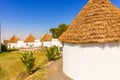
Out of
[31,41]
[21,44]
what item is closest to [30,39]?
[31,41]

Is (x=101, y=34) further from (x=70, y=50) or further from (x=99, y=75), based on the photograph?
(x=70, y=50)

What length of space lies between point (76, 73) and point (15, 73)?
1542cm

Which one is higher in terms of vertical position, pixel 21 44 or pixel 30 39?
pixel 30 39

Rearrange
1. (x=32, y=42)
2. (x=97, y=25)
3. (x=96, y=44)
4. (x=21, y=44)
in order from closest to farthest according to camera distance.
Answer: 1. (x=96, y=44)
2. (x=97, y=25)
3. (x=32, y=42)
4. (x=21, y=44)

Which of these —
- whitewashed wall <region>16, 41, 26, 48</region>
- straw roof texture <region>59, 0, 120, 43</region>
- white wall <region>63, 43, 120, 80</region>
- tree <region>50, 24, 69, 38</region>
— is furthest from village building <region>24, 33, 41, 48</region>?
white wall <region>63, 43, 120, 80</region>

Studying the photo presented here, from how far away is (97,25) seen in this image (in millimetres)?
15094

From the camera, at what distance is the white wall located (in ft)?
45.9

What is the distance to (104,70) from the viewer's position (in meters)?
14.3

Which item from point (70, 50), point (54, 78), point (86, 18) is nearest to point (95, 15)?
point (86, 18)

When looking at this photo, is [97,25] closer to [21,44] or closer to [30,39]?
[30,39]

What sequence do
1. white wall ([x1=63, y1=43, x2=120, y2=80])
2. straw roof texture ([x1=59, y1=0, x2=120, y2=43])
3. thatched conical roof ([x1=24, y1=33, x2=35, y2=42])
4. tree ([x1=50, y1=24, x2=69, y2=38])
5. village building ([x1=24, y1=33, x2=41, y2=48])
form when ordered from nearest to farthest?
white wall ([x1=63, y1=43, x2=120, y2=80]), straw roof texture ([x1=59, y1=0, x2=120, y2=43]), village building ([x1=24, y1=33, x2=41, y2=48]), thatched conical roof ([x1=24, y1=33, x2=35, y2=42]), tree ([x1=50, y1=24, x2=69, y2=38])

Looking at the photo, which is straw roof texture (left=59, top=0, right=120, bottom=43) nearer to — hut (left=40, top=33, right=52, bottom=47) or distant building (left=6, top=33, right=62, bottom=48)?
distant building (left=6, top=33, right=62, bottom=48)

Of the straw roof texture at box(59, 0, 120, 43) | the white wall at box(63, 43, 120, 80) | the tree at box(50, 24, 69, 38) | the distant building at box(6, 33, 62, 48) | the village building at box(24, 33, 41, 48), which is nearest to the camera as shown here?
the white wall at box(63, 43, 120, 80)

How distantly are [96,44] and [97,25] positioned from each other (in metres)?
1.52
